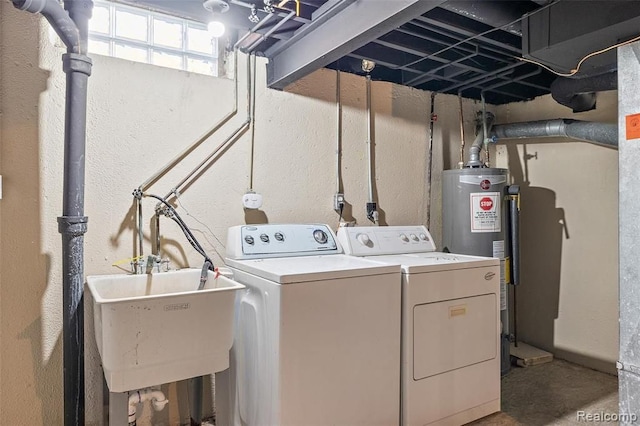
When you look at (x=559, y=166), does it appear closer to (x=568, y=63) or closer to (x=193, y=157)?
(x=568, y=63)

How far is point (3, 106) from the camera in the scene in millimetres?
1796

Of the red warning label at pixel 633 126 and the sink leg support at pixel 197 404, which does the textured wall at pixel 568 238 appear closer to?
the red warning label at pixel 633 126

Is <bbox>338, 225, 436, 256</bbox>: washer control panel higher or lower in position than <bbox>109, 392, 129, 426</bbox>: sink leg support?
higher

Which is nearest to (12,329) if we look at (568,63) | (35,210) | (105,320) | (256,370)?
(35,210)

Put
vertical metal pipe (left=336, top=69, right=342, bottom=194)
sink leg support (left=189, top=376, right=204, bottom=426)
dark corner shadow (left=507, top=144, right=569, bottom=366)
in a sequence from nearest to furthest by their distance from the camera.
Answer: sink leg support (left=189, top=376, right=204, bottom=426) < vertical metal pipe (left=336, top=69, right=342, bottom=194) < dark corner shadow (left=507, top=144, right=569, bottom=366)

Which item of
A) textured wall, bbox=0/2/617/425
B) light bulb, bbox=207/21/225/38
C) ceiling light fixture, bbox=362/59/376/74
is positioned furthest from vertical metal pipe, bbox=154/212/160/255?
ceiling light fixture, bbox=362/59/376/74

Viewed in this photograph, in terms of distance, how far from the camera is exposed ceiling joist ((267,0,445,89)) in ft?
5.25

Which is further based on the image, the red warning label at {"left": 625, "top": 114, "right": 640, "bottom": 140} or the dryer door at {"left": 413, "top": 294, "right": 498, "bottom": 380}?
the dryer door at {"left": 413, "top": 294, "right": 498, "bottom": 380}

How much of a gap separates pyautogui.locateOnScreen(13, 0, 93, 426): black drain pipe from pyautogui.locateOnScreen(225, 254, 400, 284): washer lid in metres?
0.70

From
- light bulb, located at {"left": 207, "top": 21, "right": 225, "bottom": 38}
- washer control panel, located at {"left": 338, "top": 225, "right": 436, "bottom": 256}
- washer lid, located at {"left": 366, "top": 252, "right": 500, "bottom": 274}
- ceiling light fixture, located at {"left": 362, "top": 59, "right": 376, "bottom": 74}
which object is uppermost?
ceiling light fixture, located at {"left": 362, "top": 59, "right": 376, "bottom": 74}

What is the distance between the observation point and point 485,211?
107 inches

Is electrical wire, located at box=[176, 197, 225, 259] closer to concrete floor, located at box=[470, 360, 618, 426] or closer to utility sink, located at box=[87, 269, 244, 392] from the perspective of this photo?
utility sink, located at box=[87, 269, 244, 392]

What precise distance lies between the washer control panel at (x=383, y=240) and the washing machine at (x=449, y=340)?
16cm

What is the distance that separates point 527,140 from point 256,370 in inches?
109
